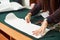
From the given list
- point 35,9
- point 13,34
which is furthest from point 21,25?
point 35,9

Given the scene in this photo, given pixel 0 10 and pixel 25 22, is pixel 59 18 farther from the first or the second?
pixel 0 10

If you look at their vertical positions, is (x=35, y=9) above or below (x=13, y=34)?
above

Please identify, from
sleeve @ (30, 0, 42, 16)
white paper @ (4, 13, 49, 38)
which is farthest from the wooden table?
sleeve @ (30, 0, 42, 16)

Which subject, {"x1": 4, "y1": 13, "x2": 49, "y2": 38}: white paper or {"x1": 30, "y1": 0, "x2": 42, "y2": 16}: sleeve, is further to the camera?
{"x1": 30, "y1": 0, "x2": 42, "y2": 16}: sleeve

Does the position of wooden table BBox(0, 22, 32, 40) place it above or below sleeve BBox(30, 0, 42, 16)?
below

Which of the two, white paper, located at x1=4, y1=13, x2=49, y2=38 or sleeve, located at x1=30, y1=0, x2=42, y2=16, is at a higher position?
sleeve, located at x1=30, y1=0, x2=42, y2=16

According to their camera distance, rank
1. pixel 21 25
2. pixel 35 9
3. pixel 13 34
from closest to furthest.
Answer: pixel 13 34 < pixel 21 25 < pixel 35 9

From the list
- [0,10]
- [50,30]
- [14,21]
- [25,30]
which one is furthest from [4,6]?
[50,30]

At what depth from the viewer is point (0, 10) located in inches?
65.1

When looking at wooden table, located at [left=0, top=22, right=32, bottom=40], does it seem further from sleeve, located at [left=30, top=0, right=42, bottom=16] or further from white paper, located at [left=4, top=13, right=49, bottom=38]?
sleeve, located at [left=30, top=0, right=42, bottom=16]

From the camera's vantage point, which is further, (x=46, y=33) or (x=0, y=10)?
(x=0, y=10)

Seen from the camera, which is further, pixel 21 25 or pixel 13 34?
pixel 21 25

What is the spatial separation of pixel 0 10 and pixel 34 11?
0.50 m

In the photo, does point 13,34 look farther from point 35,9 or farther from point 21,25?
point 35,9
